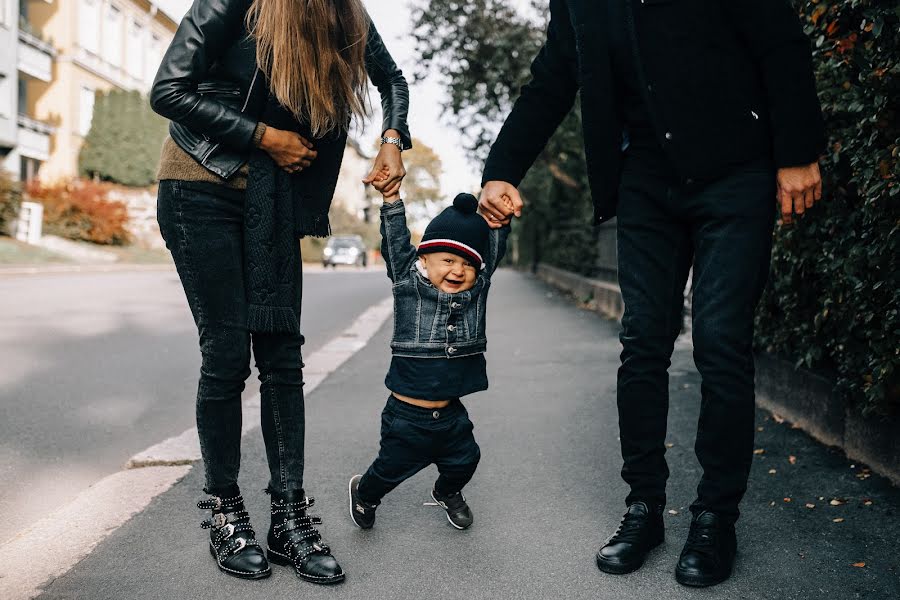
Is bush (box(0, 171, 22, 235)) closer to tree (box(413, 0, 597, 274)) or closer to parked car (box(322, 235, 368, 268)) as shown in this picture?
tree (box(413, 0, 597, 274))

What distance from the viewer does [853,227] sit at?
11.7ft

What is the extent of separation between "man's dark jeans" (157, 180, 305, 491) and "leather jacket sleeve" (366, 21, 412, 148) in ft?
2.07

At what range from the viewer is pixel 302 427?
2.84 m

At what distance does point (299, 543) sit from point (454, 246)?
3.45ft

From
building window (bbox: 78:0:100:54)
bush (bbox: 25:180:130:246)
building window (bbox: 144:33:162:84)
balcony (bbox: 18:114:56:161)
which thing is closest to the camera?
bush (bbox: 25:180:130:246)

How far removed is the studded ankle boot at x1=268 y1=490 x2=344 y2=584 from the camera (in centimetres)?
257

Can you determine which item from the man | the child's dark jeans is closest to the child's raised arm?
the child's dark jeans

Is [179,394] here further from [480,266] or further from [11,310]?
[11,310]

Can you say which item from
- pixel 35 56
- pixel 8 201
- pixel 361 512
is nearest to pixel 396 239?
pixel 361 512

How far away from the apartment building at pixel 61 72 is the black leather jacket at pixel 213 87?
→ 28939 millimetres

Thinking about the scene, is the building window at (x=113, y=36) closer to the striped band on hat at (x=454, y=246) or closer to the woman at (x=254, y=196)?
the woman at (x=254, y=196)

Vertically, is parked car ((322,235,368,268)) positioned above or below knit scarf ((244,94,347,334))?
below

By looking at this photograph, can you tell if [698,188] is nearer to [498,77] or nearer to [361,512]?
[361,512]

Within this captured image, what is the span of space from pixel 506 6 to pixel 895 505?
1361 cm
